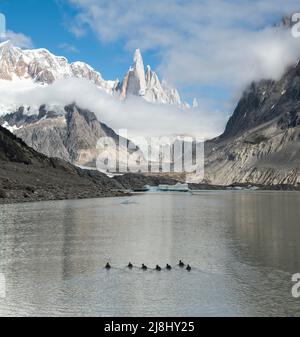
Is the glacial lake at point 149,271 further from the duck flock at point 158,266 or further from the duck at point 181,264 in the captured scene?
the duck at point 181,264

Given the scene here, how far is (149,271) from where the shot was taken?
44625 millimetres

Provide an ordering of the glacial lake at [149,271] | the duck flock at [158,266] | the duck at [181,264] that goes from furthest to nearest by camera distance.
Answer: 1. the duck at [181,264]
2. the duck flock at [158,266]
3. the glacial lake at [149,271]

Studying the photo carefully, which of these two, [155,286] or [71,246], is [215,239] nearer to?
[71,246]

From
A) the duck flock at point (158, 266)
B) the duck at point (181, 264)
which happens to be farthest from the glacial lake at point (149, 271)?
the duck at point (181, 264)

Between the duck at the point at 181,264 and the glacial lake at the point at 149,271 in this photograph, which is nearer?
the glacial lake at the point at 149,271

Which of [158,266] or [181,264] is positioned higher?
[181,264]

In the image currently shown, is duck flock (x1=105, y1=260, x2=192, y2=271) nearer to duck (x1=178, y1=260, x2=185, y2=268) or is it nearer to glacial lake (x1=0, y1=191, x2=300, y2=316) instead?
duck (x1=178, y1=260, x2=185, y2=268)

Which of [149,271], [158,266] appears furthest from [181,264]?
[149,271]

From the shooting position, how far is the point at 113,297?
35.5 m

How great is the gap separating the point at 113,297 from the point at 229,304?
807cm

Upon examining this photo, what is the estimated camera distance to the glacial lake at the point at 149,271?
3303 cm

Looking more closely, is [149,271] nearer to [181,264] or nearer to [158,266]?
[158,266]
